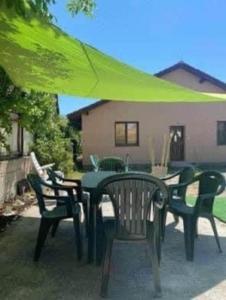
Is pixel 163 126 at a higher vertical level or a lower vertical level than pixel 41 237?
higher

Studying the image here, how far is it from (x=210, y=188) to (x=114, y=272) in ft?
6.57

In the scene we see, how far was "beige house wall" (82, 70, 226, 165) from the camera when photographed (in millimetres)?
24047

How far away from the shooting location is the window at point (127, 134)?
79.7 feet

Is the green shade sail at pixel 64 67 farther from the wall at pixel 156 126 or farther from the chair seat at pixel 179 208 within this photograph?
the wall at pixel 156 126

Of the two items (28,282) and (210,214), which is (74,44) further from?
(210,214)

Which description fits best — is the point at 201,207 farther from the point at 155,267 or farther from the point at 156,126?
the point at 156,126

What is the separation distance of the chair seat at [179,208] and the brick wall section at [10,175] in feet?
15.7

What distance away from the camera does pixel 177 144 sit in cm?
2483

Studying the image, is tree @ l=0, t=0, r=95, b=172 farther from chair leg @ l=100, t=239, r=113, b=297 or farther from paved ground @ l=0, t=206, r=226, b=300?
chair leg @ l=100, t=239, r=113, b=297

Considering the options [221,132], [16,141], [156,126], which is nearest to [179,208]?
[16,141]

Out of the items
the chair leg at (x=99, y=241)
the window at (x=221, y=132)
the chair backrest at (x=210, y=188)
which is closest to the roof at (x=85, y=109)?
the window at (x=221, y=132)

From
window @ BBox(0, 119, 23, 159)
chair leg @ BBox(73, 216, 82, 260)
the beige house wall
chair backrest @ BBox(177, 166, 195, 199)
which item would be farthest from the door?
chair leg @ BBox(73, 216, 82, 260)

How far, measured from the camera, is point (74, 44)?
4.58m

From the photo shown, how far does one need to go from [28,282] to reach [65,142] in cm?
1400
